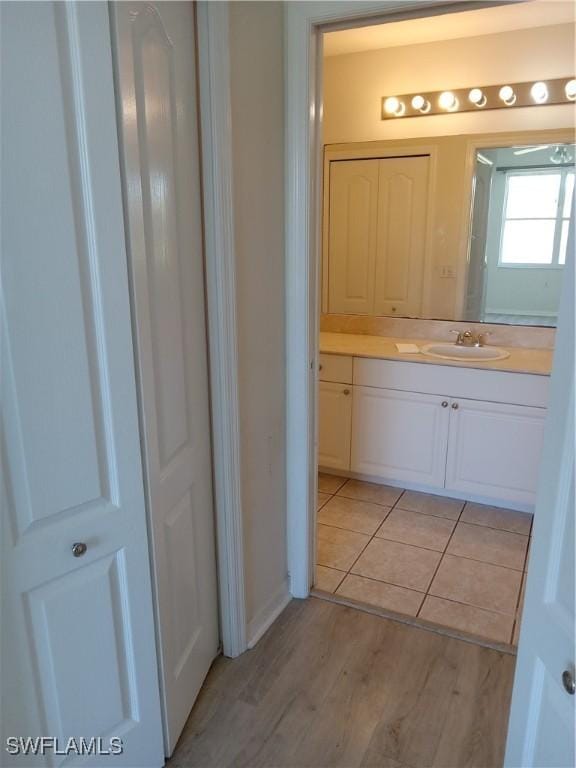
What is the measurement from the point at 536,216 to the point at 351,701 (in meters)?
2.61

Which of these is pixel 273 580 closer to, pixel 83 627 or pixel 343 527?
pixel 343 527

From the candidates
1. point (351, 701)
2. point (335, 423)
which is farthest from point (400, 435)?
point (351, 701)

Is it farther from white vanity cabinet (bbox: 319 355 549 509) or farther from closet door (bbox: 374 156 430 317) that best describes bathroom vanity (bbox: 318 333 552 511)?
closet door (bbox: 374 156 430 317)

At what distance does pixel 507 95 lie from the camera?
290cm

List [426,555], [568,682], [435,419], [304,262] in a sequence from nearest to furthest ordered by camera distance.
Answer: [568,682]
[304,262]
[426,555]
[435,419]

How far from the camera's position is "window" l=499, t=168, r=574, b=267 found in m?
2.92

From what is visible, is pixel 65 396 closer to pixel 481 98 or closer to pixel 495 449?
pixel 495 449

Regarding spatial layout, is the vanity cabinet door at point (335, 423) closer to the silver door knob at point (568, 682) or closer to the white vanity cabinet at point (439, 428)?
the white vanity cabinet at point (439, 428)

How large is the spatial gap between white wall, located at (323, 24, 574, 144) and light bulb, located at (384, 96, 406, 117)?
0.04m

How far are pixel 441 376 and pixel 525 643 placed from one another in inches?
79.0

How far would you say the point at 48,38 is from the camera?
37.5 inches

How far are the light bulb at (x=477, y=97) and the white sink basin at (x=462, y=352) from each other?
4.45 ft

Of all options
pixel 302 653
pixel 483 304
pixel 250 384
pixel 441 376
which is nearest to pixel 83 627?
pixel 250 384

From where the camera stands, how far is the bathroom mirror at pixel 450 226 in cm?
296
